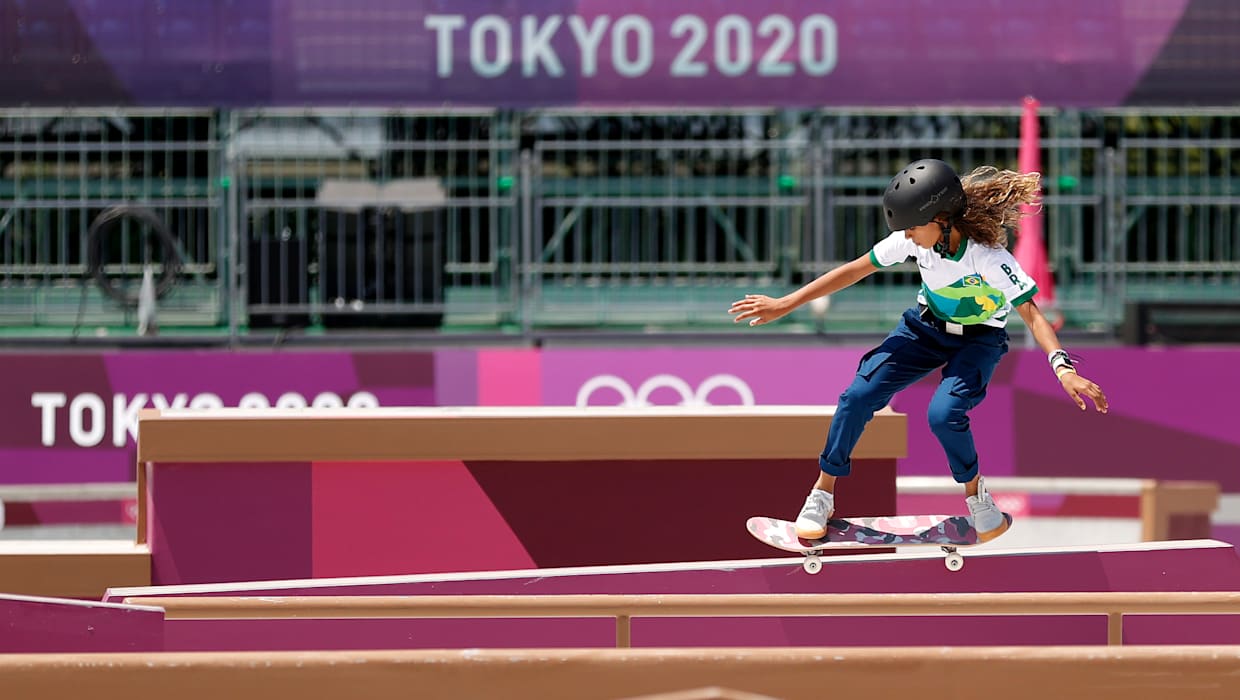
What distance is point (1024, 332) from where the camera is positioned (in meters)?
12.4

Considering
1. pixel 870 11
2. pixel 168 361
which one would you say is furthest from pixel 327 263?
pixel 870 11

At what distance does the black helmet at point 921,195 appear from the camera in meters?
6.48

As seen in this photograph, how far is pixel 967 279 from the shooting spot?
21.9ft

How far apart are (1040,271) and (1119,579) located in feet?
18.4

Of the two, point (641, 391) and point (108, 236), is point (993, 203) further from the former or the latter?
point (108, 236)

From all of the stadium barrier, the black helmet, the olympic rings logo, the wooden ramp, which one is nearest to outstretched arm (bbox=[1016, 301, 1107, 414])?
the black helmet

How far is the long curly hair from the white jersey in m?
0.05

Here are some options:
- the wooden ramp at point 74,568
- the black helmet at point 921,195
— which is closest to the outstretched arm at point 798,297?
the black helmet at point 921,195

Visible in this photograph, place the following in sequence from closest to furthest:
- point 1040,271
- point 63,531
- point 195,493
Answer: point 195,493 → point 63,531 → point 1040,271

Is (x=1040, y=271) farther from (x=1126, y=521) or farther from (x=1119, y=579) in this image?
(x=1119, y=579)

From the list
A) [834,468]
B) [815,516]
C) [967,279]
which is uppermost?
[967,279]

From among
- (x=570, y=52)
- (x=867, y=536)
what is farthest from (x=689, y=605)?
(x=570, y=52)

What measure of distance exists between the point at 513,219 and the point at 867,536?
19.6ft

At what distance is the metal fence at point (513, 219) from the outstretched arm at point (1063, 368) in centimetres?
614
